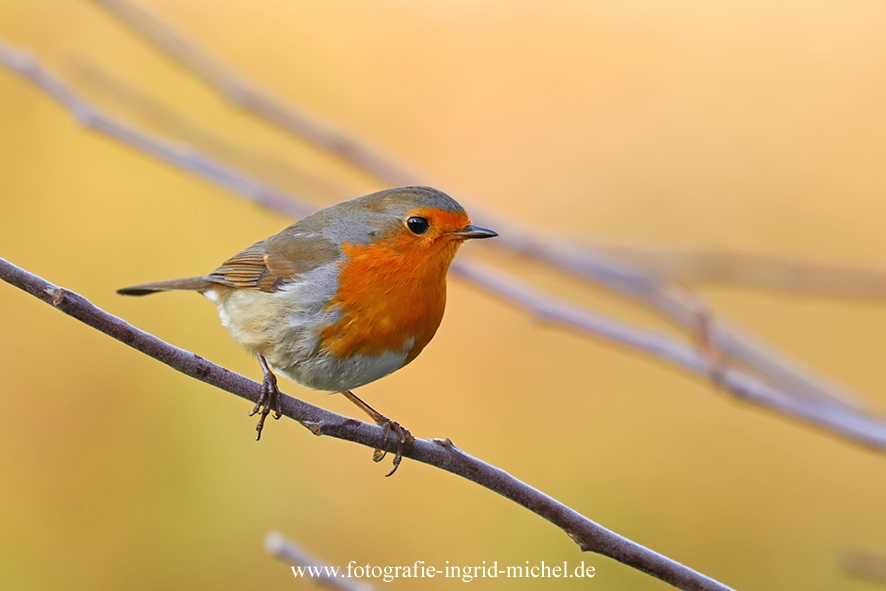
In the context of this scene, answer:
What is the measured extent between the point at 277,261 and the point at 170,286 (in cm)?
42

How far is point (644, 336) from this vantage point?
275 cm

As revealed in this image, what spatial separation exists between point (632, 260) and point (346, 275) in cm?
121

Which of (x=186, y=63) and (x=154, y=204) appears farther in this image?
(x=154, y=204)

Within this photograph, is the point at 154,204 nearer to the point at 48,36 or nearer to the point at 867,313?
the point at 48,36

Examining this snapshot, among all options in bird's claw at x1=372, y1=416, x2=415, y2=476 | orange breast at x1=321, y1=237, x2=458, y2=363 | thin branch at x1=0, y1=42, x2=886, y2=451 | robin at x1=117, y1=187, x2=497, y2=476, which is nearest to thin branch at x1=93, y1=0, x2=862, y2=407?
thin branch at x1=0, y1=42, x2=886, y2=451

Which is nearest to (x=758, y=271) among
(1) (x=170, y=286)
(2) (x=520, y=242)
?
(2) (x=520, y=242)

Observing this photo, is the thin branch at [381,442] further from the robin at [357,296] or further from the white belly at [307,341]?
the white belly at [307,341]

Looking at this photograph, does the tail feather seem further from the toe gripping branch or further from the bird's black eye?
the bird's black eye

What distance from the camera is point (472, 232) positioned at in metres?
2.54

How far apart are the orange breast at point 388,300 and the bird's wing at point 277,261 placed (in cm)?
16

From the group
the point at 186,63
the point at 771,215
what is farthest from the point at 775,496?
the point at 186,63

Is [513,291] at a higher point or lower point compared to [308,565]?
higher

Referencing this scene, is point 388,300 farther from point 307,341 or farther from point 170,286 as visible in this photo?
point 170,286

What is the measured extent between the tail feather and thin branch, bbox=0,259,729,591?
1.06m
